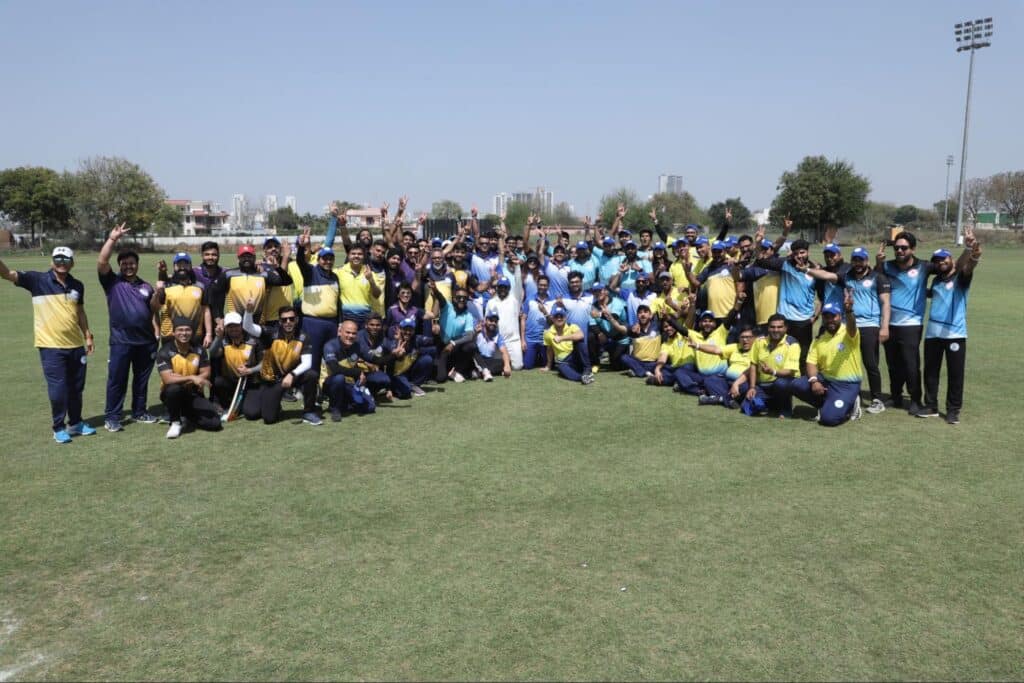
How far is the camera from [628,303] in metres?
10.6

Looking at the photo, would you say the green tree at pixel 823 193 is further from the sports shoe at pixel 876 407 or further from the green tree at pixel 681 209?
the sports shoe at pixel 876 407

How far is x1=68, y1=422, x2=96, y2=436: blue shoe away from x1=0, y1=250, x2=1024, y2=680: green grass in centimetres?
12

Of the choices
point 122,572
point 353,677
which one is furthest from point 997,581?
point 122,572

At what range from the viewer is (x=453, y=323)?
32.8 ft

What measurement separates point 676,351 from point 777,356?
1.70m

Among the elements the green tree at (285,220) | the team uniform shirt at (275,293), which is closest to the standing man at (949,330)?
the team uniform shirt at (275,293)

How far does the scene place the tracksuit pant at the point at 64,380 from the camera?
23.1 ft

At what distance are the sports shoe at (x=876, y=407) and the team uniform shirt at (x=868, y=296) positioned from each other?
2.78 ft

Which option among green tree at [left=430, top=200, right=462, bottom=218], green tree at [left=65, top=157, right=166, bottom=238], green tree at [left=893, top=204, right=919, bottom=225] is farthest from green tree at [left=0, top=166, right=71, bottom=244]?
green tree at [left=893, top=204, right=919, bottom=225]

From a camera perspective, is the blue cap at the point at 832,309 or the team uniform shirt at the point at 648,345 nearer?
the blue cap at the point at 832,309

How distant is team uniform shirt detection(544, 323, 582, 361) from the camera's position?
10078 millimetres

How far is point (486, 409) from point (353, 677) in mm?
5103

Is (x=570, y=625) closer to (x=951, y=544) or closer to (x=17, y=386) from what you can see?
(x=951, y=544)

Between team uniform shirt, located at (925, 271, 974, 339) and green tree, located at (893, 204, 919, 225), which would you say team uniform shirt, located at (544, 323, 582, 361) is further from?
green tree, located at (893, 204, 919, 225)
